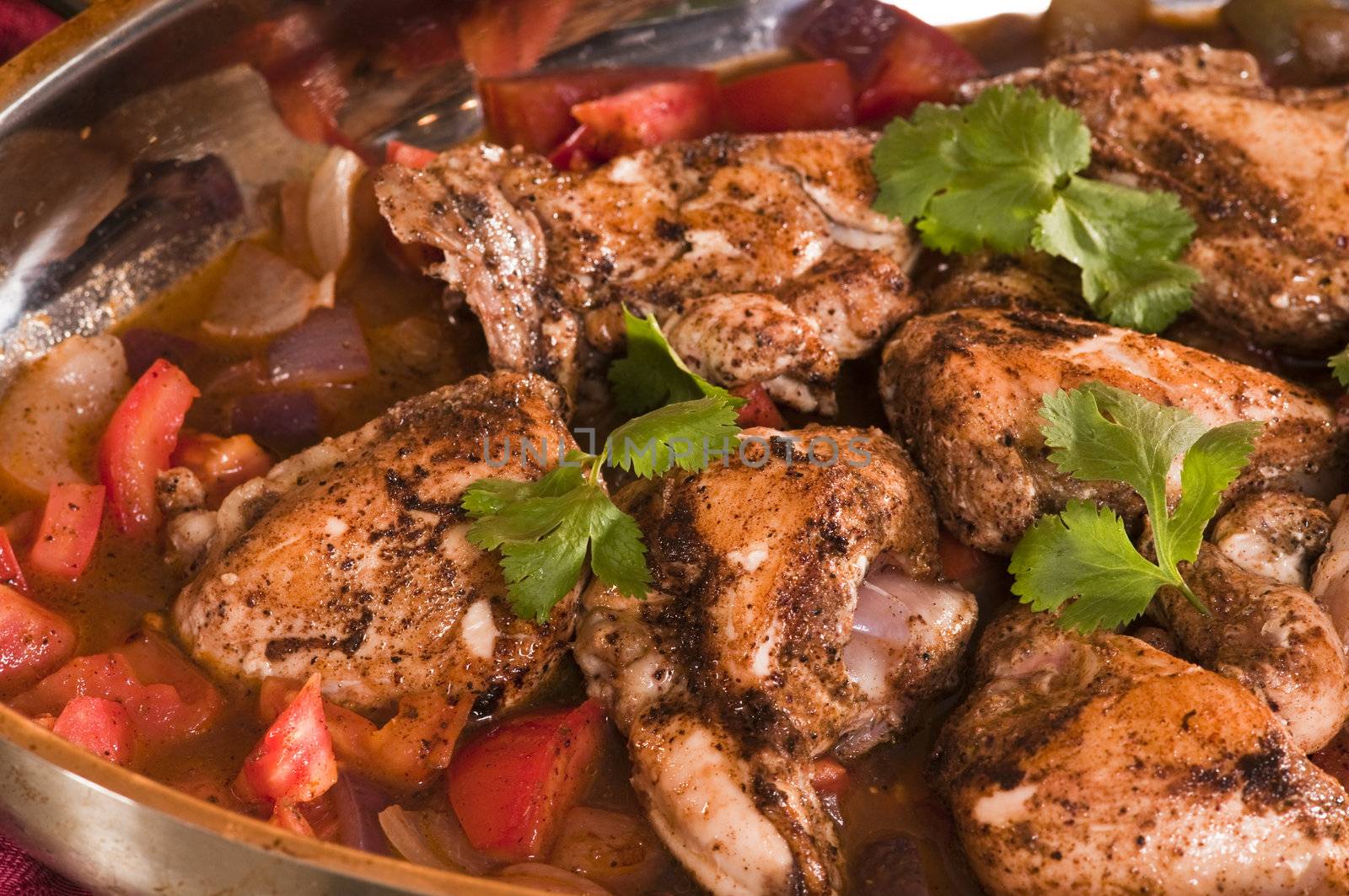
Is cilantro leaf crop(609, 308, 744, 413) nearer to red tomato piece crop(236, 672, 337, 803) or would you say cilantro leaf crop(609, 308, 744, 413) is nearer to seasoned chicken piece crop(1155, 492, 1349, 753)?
red tomato piece crop(236, 672, 337, 803)

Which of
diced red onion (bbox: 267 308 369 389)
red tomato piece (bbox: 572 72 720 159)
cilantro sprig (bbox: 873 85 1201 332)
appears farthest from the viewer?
red tomato piece (bbox: 572 72 720 159)

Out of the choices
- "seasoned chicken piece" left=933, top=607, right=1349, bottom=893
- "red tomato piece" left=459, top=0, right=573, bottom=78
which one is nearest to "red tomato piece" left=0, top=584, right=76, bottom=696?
"seasoned chicken piece" left=933, top=607, right=1349, bottom=893

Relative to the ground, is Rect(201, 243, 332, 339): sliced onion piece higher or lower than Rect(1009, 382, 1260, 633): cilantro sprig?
higher

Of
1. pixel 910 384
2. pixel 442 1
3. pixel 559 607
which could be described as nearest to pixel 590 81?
pixel 442 1

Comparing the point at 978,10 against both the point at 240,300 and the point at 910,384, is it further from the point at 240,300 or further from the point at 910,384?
the point at 240,300

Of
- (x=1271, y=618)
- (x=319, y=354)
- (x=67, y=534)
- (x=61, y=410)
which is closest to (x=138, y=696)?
(x=67, y=534)

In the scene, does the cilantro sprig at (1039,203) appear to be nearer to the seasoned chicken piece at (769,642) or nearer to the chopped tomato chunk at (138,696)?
the seasoned chicken piece at (769,642)
